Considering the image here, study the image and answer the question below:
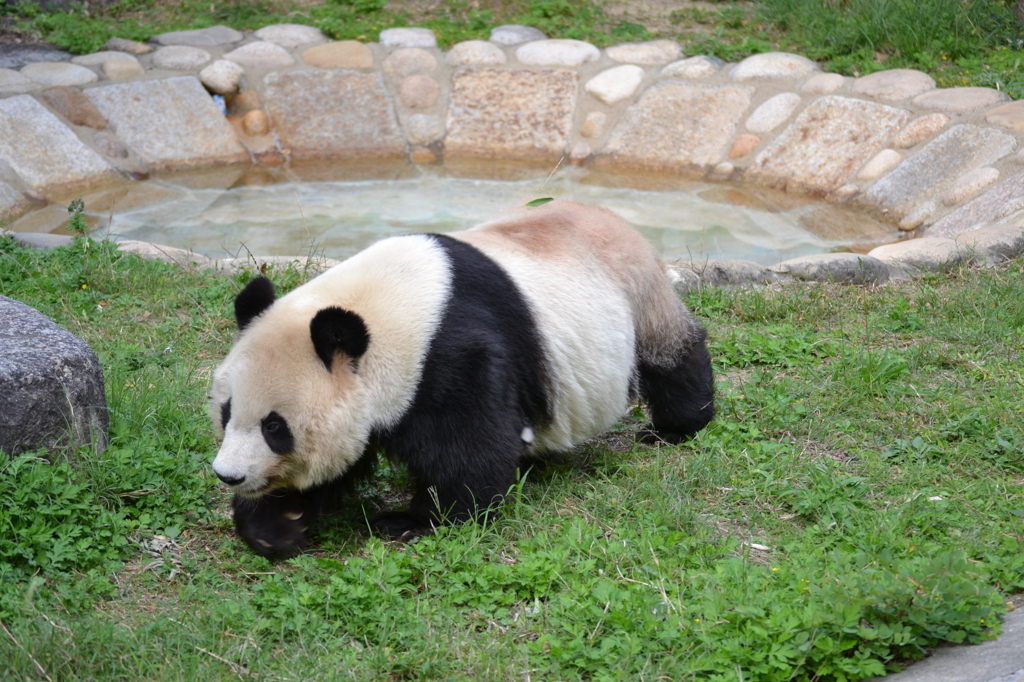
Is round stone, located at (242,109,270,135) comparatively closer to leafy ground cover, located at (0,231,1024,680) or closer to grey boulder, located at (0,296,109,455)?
leafy ground cover, located at (0,231,1024,680)

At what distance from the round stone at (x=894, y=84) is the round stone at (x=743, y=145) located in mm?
960

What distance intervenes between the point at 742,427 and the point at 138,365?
286 centimetres

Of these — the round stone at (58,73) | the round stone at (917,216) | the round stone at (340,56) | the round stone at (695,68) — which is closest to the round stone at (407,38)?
the round stone at (340,56)

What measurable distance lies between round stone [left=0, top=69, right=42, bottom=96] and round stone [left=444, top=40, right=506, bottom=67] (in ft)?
12.5

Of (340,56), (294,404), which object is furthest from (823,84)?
(294,404)

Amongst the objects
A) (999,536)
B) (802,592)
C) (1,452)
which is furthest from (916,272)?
(1,452)

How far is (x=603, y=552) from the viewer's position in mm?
3043

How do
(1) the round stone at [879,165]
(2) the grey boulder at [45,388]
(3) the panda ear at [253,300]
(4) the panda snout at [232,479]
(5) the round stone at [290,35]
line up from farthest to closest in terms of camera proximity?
(5) the round stone at [290,35], (1) the round stone at [879,165], (3) the panda ear at [253,300], (2) the grey boulder at [45,388], (4) the panda snout at [232,479]

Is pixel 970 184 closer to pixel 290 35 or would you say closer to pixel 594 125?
pixel 594 125

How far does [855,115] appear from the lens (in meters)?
8.15

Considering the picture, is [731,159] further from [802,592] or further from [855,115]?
[802,592]

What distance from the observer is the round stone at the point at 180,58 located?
8867mm

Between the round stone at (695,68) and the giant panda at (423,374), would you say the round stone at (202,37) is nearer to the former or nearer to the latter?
the round stone at (695,68)

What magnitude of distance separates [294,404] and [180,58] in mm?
7097
